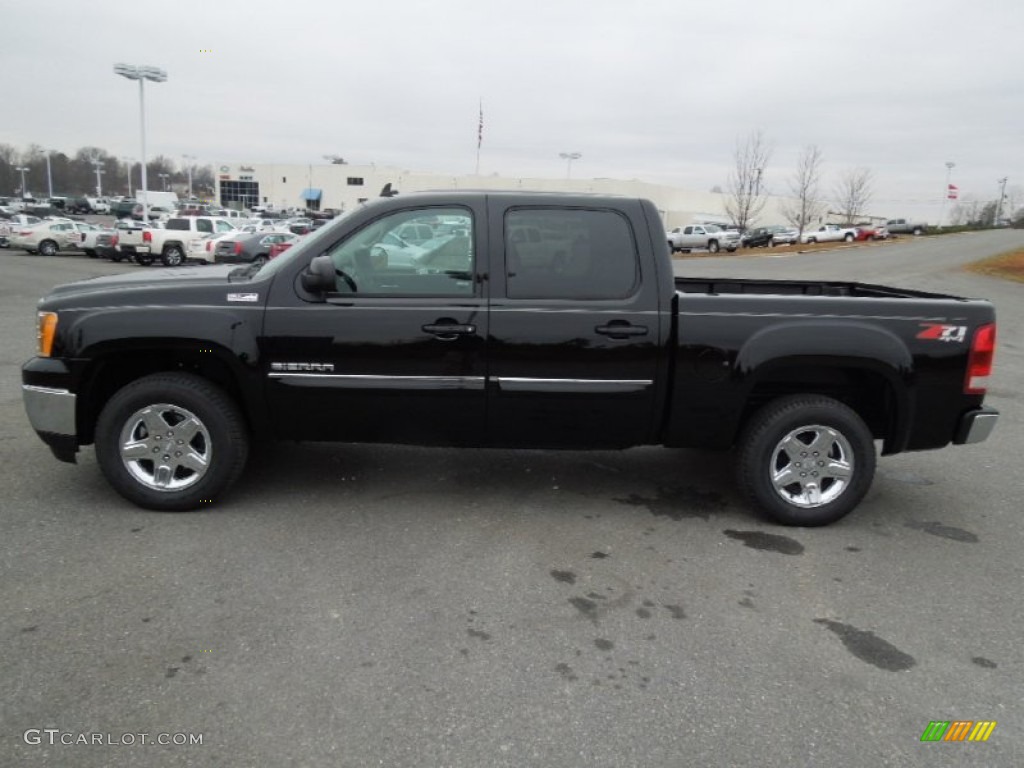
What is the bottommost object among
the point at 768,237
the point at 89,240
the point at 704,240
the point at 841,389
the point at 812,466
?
the point at 812,466

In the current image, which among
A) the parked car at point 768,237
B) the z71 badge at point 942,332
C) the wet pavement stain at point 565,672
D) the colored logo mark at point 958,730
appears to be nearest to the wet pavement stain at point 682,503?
the z71 badge at point 942,332

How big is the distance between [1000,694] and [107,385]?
4.76 metres

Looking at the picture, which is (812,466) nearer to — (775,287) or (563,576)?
(563,576)

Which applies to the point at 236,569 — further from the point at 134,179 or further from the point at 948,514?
the point at 134,179

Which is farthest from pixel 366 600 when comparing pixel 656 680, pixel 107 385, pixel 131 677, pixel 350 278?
pixel 107 385

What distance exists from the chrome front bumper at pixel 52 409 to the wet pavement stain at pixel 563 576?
2.86 meters

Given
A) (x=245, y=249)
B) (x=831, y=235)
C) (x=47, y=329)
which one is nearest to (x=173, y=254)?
(x=245, y=249)

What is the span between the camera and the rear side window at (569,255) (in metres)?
4.25

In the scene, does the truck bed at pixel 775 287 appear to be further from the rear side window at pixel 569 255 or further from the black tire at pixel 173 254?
the black tire at pixel 173 254

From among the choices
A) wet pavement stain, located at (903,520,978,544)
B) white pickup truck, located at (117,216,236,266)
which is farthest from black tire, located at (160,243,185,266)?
wet pavement stain, located at (903,520,978,544)

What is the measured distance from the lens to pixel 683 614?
134 inches

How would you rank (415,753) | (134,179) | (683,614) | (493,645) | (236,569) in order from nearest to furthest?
(415,753), (493,645), (683,614), (236,569), (134,179)

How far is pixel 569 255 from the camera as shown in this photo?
430 centimetres

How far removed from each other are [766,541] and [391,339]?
2416 mm
